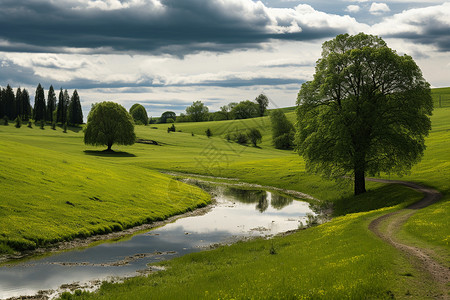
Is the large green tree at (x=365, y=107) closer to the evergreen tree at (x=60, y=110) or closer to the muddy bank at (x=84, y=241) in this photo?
the muddy bank at (x=84, y=241)

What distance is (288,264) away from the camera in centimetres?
2122

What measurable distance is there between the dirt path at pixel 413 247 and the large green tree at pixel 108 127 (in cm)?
9186

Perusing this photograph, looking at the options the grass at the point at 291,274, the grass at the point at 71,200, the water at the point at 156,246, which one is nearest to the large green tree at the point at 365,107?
the water at the point at 156,246

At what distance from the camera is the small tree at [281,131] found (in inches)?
6432

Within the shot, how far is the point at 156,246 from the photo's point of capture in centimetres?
3250

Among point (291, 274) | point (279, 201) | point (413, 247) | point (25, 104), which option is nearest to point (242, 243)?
point (291, 274)

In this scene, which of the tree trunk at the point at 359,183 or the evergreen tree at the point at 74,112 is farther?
the evergreen tree at the point at 74,112

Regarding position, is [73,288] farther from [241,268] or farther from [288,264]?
[288,264]

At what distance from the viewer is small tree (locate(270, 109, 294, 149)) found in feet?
536

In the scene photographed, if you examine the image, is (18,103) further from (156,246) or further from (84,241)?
(156,246)

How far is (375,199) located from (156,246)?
2796cm

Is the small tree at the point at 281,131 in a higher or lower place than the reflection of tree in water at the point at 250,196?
higher

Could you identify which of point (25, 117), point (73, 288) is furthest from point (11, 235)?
point (25, 117)

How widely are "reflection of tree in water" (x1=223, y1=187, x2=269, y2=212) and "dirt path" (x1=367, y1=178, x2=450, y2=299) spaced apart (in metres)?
20.0
